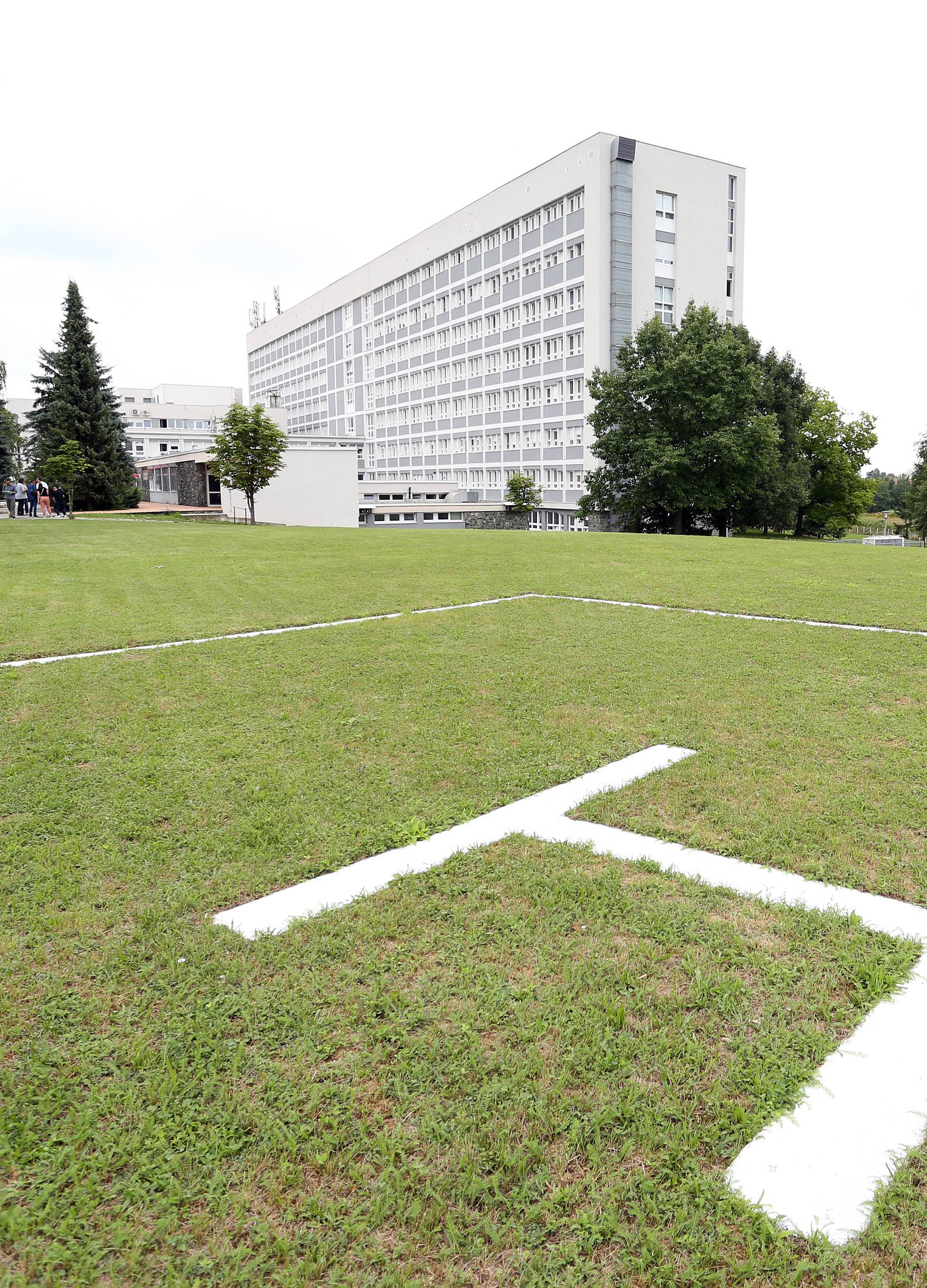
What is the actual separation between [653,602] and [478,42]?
1026 centimetres

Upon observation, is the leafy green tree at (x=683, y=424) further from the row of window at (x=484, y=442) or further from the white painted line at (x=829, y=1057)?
the white painted line at (x=829, y=1057)

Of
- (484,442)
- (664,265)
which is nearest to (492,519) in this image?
(484,442)

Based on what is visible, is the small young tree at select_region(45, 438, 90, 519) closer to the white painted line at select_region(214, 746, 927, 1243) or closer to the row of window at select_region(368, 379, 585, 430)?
the row of window at select_region(368, 379, 585, 430)

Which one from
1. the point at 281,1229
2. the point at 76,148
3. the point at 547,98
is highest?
the point at 547,98

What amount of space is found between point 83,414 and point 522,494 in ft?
102

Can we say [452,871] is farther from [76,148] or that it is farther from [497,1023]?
[76,148]

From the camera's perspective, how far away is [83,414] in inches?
1763

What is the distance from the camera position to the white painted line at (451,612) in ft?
27.5

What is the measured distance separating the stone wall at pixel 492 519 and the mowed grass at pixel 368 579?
35.6 metres

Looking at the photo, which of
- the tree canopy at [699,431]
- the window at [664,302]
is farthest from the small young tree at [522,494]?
the tree canopy at [699,431]

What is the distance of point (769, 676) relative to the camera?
7301 mm

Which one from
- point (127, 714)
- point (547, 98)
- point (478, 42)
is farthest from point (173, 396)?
point (127, 714)

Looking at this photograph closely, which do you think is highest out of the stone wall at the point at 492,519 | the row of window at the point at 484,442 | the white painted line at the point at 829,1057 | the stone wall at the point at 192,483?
the row of window at the point at 484,442

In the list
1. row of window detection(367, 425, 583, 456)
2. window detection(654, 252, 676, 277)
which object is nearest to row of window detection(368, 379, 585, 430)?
row of window detection(367, 425, 583, 456)
